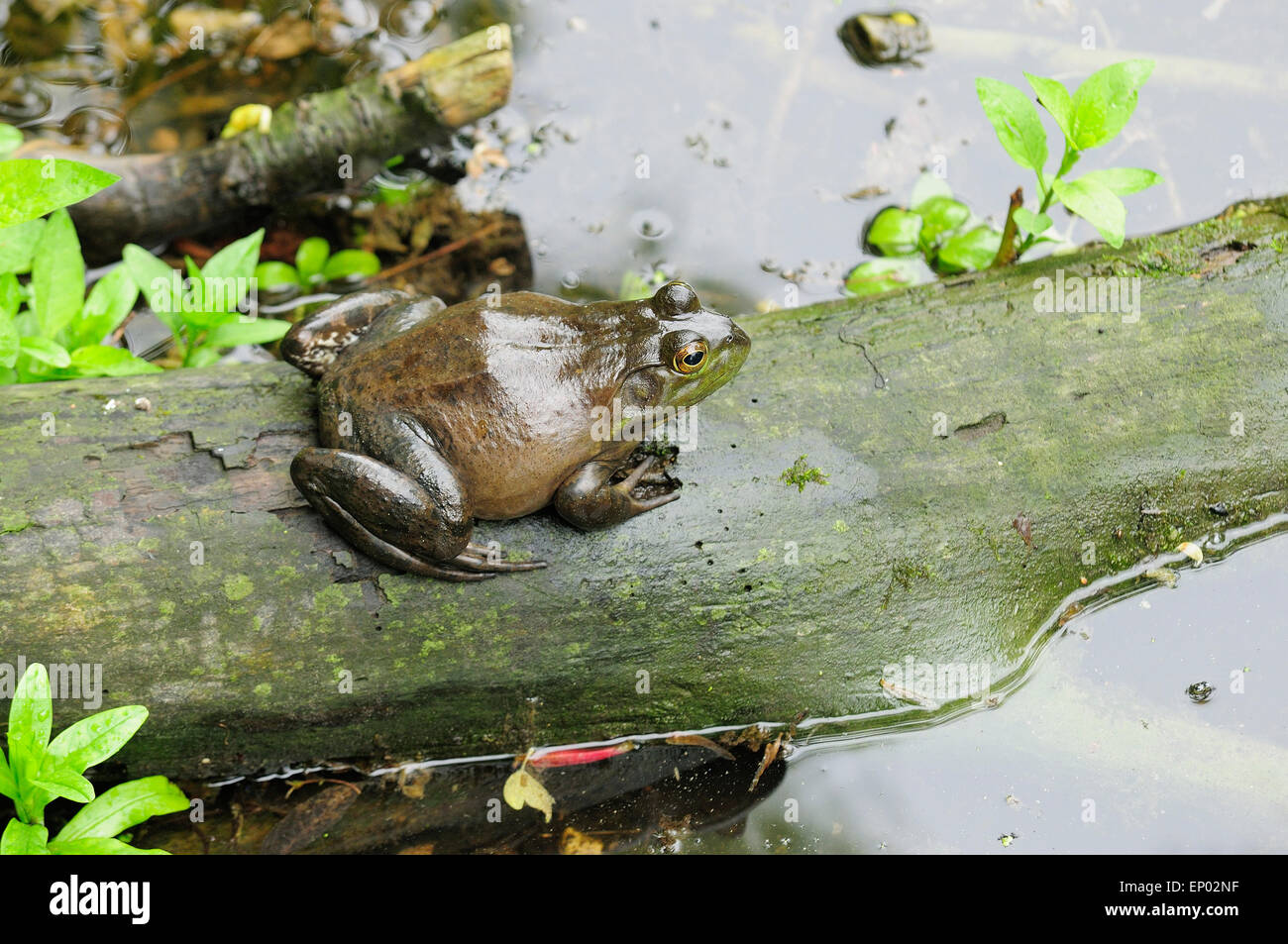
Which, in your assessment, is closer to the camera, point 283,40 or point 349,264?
point 349,264

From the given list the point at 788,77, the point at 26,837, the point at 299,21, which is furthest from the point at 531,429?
the point at 299,21

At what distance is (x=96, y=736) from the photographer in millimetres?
3129

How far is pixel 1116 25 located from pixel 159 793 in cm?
690

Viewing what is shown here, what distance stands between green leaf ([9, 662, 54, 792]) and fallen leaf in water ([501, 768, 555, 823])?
1770 mm

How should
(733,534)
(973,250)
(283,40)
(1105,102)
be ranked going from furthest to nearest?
(283,40) < (973,250) < (1105,102) < (733,534)

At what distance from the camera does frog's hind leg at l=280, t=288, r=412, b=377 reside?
3.85 m

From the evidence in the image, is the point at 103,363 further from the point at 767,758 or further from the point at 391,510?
the point at 767,758

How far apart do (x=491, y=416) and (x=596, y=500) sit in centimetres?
51

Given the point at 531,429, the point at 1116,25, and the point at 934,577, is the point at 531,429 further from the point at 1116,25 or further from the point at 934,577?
the point at 1116,25

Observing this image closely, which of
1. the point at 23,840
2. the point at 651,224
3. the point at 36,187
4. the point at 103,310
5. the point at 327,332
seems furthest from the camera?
the point at 651,224

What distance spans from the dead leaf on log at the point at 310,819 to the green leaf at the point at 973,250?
409cm

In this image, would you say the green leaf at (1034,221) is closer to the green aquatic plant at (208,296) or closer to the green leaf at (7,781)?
the green aquatic plant at (208,296)

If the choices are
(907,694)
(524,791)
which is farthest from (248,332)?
(907,694)

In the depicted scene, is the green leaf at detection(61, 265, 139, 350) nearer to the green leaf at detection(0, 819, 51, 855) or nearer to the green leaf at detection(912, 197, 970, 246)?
the green leaf at detection(0, 819, 51, 855)
